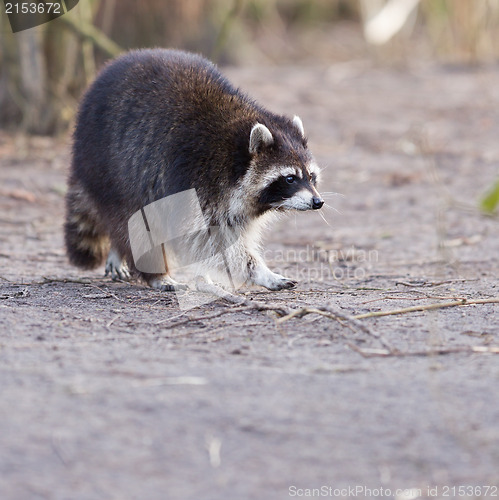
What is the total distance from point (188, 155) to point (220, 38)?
6.05 m

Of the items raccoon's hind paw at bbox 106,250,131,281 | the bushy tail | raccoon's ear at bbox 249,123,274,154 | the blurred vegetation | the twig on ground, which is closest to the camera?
raccoon's ear at bbox 249,123,274,154

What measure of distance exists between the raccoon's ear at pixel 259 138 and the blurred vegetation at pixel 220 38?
14.8 ft

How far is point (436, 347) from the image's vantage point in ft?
14.6

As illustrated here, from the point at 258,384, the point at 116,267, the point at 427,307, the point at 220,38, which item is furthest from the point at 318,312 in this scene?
the point at 220,38

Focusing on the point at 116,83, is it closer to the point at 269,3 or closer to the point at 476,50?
the point at 476,50

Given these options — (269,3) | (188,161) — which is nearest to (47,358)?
(188,161)

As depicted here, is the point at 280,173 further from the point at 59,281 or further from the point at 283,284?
the point at 59,281

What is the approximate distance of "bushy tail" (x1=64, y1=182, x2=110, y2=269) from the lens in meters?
6.61

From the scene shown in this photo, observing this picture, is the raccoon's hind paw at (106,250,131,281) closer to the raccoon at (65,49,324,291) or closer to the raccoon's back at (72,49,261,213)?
the raccoon at (65,49,324,291)

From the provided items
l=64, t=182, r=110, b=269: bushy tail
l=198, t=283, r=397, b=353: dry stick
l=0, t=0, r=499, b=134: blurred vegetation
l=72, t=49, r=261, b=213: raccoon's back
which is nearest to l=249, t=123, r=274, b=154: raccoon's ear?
l=72, t=49, r=261, b=213: raccoon's back

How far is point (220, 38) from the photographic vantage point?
38.3 ft

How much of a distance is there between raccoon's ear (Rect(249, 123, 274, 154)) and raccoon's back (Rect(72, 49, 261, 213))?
12 cm

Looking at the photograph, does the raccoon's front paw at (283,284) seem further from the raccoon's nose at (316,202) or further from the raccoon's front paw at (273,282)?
Answer: the raccoon's nose at (316,202)

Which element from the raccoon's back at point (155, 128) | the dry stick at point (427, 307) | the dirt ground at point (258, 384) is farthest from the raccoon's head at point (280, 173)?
the dry stick at point (427, 307)
